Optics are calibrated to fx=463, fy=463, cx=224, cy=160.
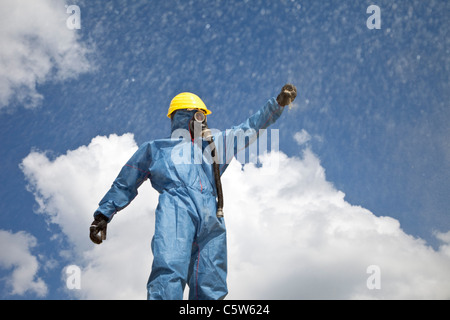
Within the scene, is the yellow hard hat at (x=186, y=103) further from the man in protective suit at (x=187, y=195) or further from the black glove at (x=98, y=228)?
the black glove at (x=98, y=228)

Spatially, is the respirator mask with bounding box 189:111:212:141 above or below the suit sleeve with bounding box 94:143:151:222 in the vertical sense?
above

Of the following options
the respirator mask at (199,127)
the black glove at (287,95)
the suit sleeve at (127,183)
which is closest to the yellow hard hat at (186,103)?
the respirator mask at (199,127)

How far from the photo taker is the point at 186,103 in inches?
207

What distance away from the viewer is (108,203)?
16.4 ft

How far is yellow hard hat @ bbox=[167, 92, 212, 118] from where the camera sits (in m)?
5.26

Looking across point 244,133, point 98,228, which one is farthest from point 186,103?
point 98,228

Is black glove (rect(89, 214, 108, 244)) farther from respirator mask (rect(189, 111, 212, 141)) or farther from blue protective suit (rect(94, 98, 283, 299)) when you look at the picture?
respirator mask (rect(189, 111, 212, 141))

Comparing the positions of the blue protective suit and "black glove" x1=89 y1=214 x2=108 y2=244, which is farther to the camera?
"black glove" x1=89 y1=214 x2=108 y2=244

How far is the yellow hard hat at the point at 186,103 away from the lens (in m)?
5.26

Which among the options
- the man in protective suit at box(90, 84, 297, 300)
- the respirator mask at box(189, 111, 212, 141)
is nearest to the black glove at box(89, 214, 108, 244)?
the man in protective suit at box(90, 84, 297, 300)

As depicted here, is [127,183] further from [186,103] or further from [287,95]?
Answer: [287,95]

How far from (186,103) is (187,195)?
1192 mm
